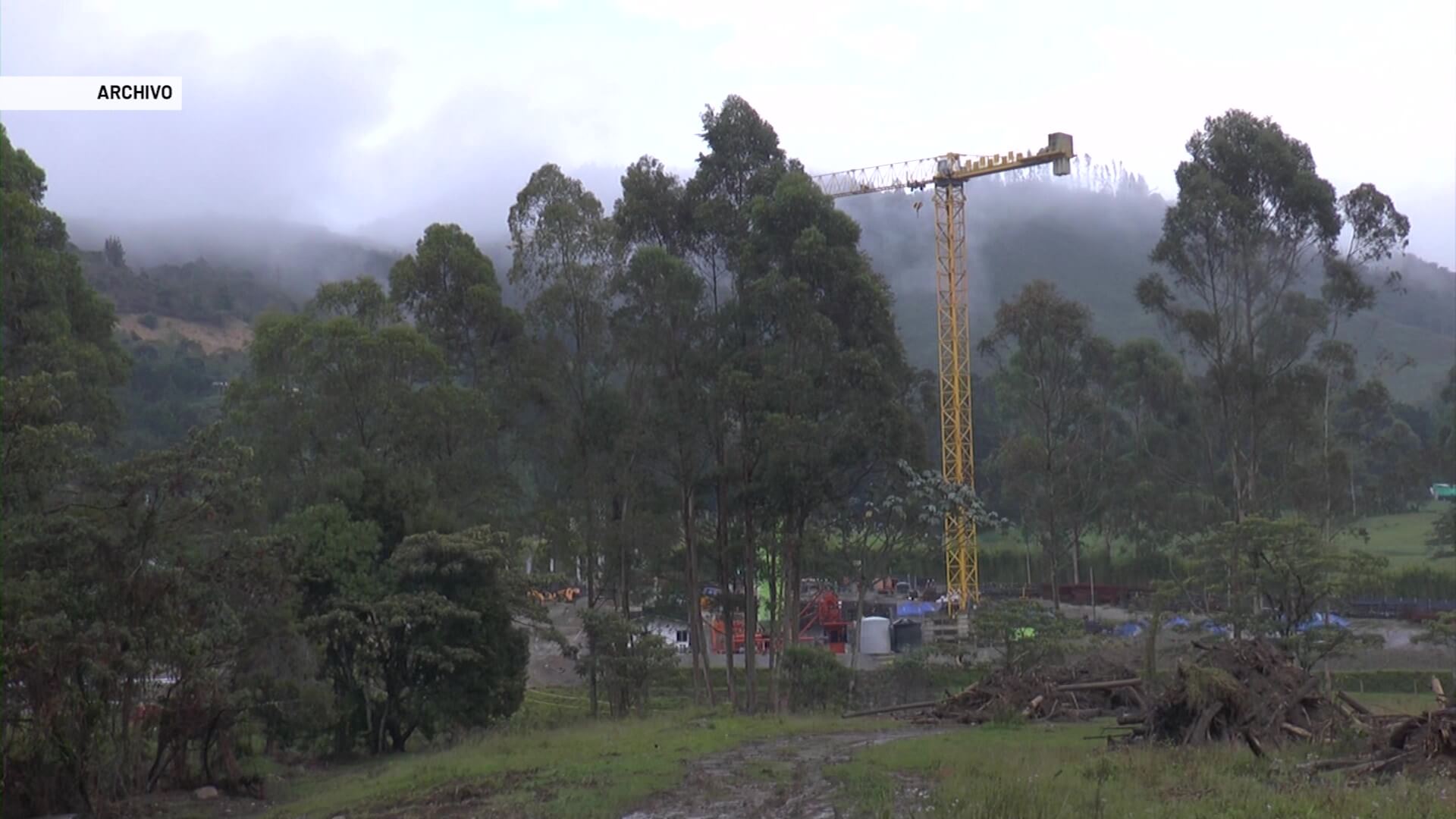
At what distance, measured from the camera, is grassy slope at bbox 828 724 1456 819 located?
11.2 m

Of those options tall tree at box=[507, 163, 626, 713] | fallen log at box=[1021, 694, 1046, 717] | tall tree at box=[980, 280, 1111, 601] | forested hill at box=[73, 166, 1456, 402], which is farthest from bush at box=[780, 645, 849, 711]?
forested hill at box=[73, 166, 1456, 402]

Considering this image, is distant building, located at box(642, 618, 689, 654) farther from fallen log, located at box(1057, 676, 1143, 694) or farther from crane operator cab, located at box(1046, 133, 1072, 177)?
crane operator cab, located at box(1046, 133, 1072, 177)

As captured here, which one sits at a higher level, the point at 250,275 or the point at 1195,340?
the point at 250,275

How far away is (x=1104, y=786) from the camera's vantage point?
12.9 meters

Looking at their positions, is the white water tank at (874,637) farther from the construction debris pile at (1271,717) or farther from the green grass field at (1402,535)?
the construction debris pile at (1271,717)

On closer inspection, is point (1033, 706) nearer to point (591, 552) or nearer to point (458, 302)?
point (591, 552)

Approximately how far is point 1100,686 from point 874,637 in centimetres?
2390

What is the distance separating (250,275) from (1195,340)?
4776 inches

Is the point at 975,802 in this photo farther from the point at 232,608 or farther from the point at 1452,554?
the point at 1452,554

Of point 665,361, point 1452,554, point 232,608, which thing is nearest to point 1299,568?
point 665,361

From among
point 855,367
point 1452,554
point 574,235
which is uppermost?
point 574,235

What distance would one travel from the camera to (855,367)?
30.0 m

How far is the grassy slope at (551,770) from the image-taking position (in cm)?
1491

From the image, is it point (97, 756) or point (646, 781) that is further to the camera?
point (97, 756)
